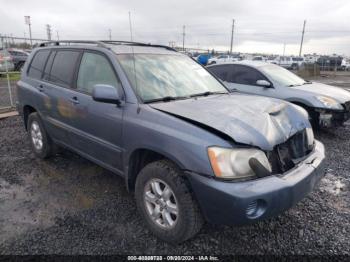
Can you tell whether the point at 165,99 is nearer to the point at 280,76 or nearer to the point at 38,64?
the point at 38,64

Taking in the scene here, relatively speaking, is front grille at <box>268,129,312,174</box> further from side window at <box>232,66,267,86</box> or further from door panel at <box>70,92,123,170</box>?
side window at <box>232,66,267,86</box>

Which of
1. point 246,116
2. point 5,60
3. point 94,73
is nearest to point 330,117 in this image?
point 246,116

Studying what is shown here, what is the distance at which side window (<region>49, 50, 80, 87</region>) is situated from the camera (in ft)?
12.3

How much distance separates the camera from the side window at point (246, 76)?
666cm

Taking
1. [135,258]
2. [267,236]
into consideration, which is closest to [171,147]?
[135,258]

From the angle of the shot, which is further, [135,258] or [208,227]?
[208,227]

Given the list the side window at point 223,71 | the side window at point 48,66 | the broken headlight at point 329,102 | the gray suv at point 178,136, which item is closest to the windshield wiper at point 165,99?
the gray suv at point 178,136

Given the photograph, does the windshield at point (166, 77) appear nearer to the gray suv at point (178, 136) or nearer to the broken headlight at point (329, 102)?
the gray suv at point (178, 136)

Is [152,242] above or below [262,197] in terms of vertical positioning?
below

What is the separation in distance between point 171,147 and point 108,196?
5.04ft

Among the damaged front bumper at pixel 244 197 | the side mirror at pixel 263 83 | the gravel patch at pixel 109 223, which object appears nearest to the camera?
the damaged front bumper at pixel 244 197

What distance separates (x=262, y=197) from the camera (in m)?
2.21

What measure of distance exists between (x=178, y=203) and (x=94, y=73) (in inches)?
73.2

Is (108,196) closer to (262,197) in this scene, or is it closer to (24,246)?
(24,246)
